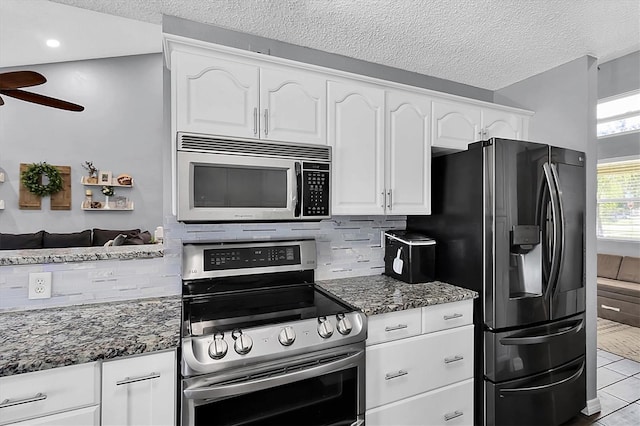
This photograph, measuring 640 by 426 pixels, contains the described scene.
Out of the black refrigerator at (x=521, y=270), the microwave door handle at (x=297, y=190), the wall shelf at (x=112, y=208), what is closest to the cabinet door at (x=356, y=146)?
the microwave door handle at (x=297, y=190)

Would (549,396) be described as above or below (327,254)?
below

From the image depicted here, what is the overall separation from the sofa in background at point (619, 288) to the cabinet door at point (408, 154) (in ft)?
11.1

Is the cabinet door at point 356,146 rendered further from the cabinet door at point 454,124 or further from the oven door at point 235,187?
the cabinet door at point 454,124

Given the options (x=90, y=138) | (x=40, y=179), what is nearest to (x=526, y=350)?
(x=90, y=138)

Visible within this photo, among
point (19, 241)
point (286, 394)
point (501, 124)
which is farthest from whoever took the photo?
point (19, 241)

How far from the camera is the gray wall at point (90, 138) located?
307cm

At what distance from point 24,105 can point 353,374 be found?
3.77 metres

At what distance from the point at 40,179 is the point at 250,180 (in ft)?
8.87

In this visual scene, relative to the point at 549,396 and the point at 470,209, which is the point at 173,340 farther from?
the point at 549,396

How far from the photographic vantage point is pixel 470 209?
6.44 feet

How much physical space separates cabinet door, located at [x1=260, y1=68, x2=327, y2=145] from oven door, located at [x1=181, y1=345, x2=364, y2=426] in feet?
3.63

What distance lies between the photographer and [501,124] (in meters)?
2.47

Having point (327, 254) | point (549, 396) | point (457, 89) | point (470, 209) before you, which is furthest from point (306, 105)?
point (549, 396)

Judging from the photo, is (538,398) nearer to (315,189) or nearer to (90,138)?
(315,189)
